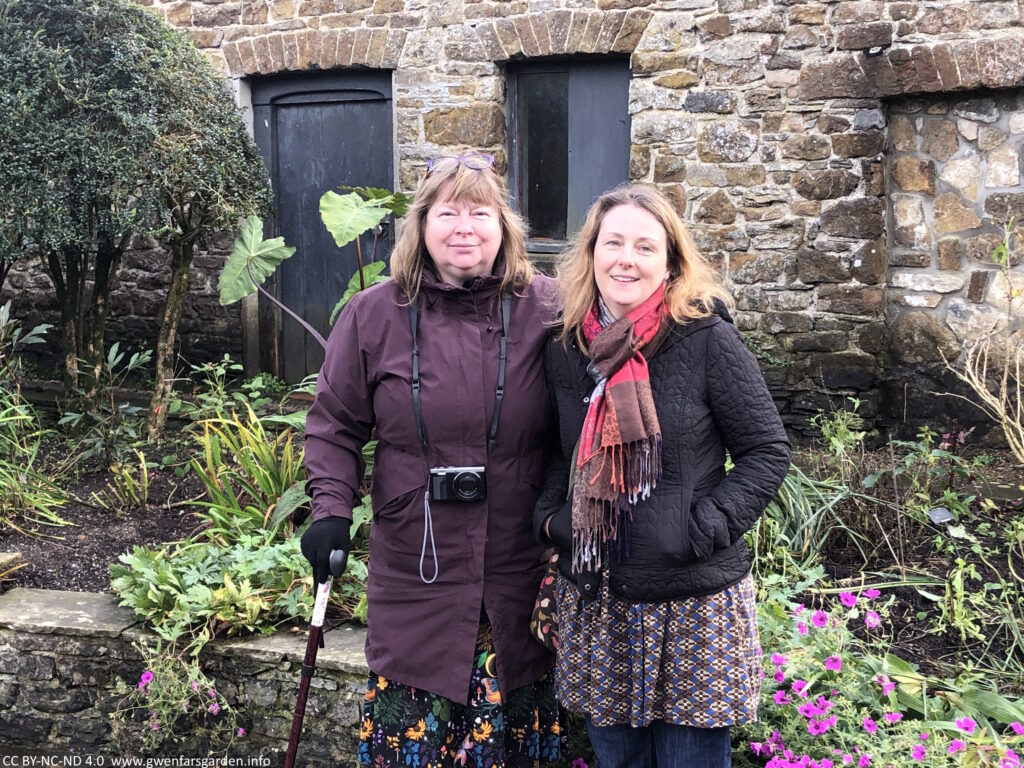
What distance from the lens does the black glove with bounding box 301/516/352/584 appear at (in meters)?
2.52

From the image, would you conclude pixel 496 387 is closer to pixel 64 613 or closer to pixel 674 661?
pixel 674 661

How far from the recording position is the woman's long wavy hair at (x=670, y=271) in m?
2.32

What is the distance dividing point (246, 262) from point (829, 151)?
3.44 metres

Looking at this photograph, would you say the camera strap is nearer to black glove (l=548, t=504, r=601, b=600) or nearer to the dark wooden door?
black glove (l=548, t=504, r=601, b=600)

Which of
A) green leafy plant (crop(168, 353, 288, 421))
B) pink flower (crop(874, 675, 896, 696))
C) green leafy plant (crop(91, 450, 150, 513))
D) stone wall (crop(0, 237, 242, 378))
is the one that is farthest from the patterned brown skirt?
stone wall (crop(0, 237, 242, 378))

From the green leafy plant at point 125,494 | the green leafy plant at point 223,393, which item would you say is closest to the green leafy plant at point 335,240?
the green leafy plant at point 223,393

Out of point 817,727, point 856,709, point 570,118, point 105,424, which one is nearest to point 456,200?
point 817,727

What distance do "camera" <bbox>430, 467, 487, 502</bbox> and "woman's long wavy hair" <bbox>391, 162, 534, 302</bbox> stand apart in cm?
44

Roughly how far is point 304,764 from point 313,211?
16.8 ft

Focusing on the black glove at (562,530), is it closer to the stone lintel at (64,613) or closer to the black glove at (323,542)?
the black glove at (323,542)

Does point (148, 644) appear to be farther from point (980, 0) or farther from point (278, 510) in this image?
point (980, 0)

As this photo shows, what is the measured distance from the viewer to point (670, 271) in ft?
7.83

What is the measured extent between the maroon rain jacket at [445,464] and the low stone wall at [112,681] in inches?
34.0

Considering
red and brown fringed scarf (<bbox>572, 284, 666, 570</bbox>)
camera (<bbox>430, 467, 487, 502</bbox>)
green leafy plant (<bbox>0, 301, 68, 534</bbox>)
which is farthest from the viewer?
green leafy plant (<bbox>0, 301, 68, 534</bbox>)
